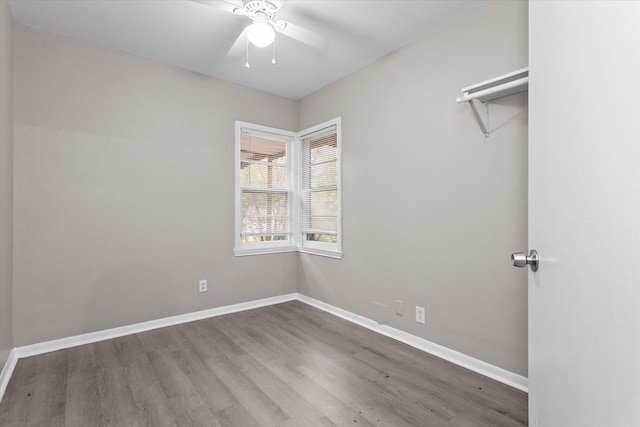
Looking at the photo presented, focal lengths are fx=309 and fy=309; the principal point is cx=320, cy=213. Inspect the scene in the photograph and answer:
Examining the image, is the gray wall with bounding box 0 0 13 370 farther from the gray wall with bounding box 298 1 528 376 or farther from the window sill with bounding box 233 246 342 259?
the gray wall with bounding box 298 1 528 376

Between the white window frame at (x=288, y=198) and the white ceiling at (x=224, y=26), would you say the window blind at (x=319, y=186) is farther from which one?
the white ceiling at (x=224, y=26)

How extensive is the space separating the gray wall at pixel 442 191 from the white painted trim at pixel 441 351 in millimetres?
49

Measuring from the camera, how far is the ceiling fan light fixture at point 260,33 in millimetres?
1953

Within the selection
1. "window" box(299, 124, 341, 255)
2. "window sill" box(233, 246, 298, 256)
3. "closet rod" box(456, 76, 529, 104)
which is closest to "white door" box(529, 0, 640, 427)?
"closet rod" box(456, 76, 529, 104)

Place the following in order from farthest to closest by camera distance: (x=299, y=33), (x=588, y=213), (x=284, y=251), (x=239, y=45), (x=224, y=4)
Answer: (x=284, y=251) < (x=239, y=45) < (x=299, y=33) < (x=224, y=4) < (x=588, y=213)

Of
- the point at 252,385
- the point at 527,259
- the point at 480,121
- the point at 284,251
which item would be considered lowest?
the point at 252,385

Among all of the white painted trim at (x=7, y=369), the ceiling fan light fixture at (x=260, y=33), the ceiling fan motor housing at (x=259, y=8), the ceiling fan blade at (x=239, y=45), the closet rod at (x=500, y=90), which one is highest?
the ceiling fan motor housing at (x=259, y=8)

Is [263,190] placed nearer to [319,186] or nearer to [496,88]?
[319,186]

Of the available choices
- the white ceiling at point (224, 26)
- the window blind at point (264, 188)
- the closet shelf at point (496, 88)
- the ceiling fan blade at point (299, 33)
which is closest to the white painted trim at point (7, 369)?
the window blind at point (264, 188)

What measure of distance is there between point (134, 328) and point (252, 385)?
1584mm

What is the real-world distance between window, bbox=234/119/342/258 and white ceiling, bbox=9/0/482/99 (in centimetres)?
75

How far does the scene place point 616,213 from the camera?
1.62 ft

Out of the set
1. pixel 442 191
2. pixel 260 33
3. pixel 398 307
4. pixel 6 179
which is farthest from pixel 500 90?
pixel 6 179

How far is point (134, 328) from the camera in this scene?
2936 mm
